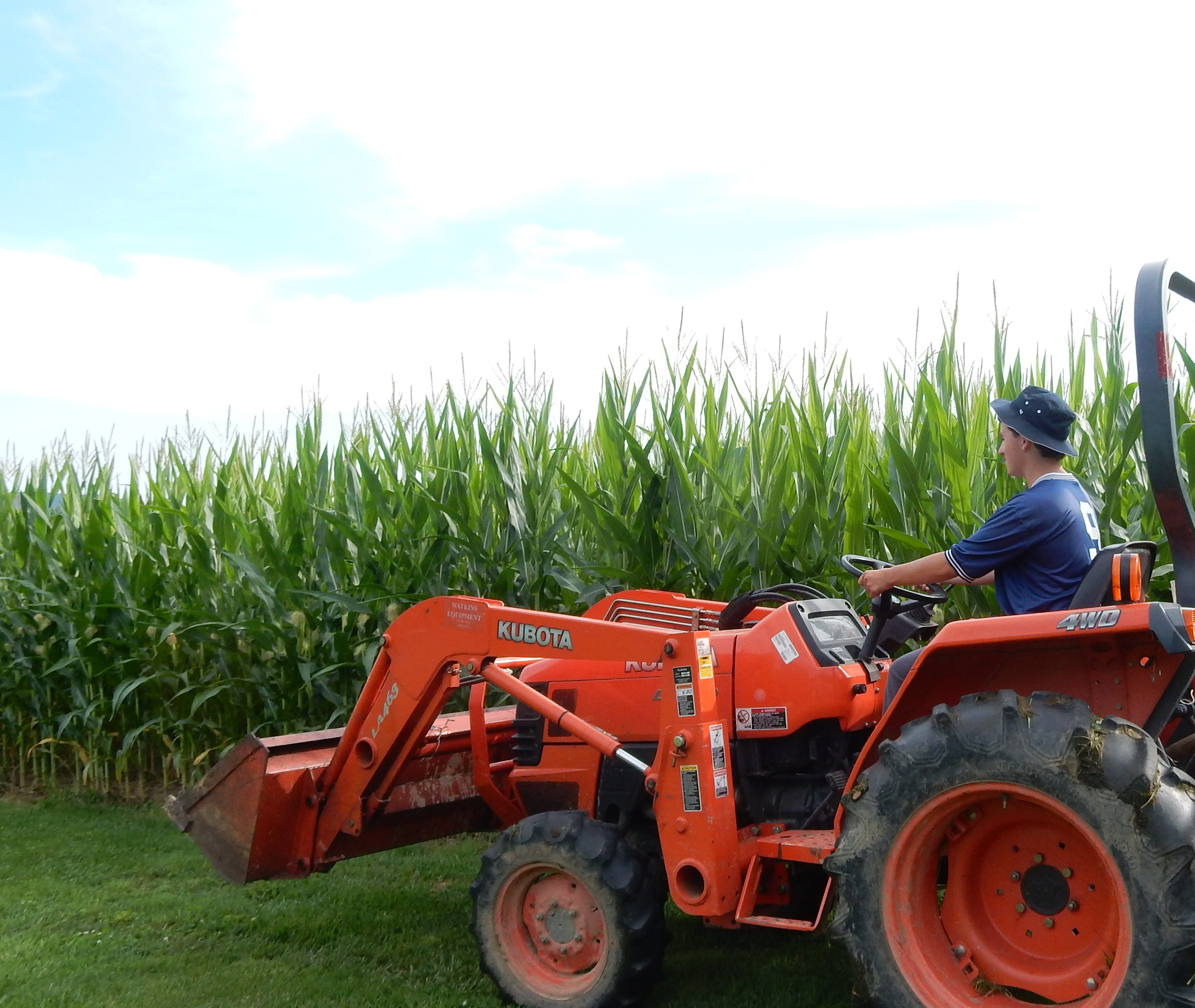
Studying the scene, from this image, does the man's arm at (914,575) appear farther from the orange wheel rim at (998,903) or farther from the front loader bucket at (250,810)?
the front loader bucket at (250,810)

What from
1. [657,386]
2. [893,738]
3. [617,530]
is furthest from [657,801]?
[657,386]

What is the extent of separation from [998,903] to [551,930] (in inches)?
56.2

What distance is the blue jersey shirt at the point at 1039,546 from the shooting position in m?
3.35

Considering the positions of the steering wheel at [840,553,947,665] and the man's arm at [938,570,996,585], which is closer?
the man's arm at [938,570,996,585]

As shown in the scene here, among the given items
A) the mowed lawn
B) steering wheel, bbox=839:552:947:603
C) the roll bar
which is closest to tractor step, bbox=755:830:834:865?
the mowed lawn

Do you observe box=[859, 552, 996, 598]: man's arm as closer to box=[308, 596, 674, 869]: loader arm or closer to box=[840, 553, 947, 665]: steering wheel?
box=[840, 553, 947, 665]: steering wheel

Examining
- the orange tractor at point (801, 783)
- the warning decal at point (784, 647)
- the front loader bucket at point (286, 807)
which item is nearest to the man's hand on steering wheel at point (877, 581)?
the orange tractor at point (801, 783)

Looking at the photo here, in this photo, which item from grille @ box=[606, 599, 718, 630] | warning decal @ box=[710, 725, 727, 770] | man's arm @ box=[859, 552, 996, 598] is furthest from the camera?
grille @ box=[606, 599, 718, 630]

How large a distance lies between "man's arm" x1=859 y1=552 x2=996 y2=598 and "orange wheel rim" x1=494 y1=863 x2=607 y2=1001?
1.30 m

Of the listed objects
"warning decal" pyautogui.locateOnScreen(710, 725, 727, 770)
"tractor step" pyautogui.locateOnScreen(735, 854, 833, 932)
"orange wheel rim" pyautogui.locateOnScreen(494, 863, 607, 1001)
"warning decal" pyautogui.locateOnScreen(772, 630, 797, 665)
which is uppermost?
"warning decal" pyautogui.locateOnScreen(772, 630, 797, 665)

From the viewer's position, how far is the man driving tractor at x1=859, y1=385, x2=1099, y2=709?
3.35 meters

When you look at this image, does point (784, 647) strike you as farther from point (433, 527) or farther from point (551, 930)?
point (433, 527)

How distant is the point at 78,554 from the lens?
A: 7.78m

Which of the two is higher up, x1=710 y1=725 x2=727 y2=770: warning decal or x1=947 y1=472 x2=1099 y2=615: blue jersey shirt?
x1=947 y1=472 x2=1099 y2=615: blue jersey shirt
